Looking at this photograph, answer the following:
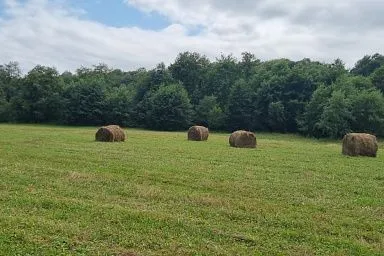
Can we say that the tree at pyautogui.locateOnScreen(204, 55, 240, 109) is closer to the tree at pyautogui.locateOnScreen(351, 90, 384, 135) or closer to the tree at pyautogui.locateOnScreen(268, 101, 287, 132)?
the tree at pyautogui.locateOnScreen(268, 101, 287, 132)

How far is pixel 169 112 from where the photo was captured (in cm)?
8156

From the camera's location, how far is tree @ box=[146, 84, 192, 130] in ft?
267

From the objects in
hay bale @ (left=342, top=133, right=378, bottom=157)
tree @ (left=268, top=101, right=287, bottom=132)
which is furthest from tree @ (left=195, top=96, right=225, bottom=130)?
hay bale @ (left=342, top=133, right=378, bottom=157)

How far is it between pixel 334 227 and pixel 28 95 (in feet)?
274

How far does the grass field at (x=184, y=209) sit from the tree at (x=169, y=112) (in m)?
62.4

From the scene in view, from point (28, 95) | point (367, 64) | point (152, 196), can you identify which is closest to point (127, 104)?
point (28, 95)

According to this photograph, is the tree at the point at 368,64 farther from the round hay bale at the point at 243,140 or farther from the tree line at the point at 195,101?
the round hay bale at the point at 243,140

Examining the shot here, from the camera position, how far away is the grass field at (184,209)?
816 cm

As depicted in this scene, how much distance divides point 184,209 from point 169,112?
71.0 metres

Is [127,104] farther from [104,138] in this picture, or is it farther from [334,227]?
[334,227]

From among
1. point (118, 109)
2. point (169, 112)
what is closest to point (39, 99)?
point (118, 109)

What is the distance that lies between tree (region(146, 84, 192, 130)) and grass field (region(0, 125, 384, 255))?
205 feet

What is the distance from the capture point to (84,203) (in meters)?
10.8

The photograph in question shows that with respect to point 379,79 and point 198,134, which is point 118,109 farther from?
point 198,134
